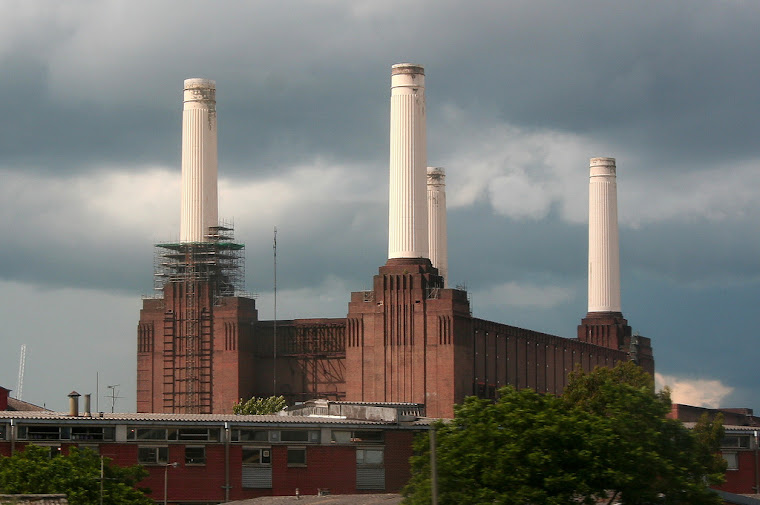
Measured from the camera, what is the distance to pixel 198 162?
516 feet

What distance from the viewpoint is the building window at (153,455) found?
325 feet

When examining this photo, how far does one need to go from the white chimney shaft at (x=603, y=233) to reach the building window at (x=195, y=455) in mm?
98776

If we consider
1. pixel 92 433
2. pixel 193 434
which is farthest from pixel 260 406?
pixel 92 433

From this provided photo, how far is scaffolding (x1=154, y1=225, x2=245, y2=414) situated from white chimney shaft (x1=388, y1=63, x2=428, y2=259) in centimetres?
1670

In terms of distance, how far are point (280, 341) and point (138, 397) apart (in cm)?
1325

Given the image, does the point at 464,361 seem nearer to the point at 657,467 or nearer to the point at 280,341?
the point at 280,341

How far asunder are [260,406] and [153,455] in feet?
157

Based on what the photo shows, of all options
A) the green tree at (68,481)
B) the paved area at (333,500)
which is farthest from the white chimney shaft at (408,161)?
the green tree at (68,481)

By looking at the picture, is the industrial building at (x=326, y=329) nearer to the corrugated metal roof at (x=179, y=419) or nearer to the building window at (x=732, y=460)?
the building window at (x=732, y=460)

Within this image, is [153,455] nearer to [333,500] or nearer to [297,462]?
[297,462]

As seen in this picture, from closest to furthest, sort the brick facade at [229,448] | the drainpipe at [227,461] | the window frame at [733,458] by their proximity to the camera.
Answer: the brick facade at [229,448]
the drainpipe at [227,461]
the window frame at [733,458]

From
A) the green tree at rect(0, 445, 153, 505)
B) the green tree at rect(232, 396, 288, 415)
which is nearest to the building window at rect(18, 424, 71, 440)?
the green tree at rect(0, 445, 153, 505)

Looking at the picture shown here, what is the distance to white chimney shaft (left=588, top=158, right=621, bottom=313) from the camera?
192 metres

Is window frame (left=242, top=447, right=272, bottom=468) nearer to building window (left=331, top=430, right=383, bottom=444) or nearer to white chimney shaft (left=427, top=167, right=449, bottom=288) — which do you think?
building window (left=331, top=430, right=383, bottom=444)
